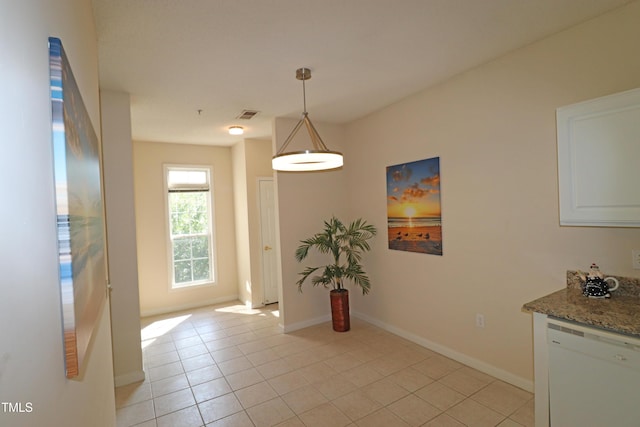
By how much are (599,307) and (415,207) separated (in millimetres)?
1862

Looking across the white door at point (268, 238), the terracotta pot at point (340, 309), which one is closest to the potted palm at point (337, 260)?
the terracotta pot at point (340, 309)

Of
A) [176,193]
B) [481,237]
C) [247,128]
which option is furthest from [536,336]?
[176,193]

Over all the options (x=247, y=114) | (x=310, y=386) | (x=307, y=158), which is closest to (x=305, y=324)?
(x=310, y=386)

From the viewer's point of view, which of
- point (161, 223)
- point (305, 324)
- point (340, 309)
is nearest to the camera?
point (340, 309)

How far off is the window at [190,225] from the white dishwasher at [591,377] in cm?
493

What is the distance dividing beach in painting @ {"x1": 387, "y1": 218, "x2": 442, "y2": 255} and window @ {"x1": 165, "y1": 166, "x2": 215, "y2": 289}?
3265 millimetres

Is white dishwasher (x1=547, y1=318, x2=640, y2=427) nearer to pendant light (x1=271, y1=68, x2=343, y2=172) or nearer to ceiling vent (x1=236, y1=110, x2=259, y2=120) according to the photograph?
pendant light (x1=271, y1=68, x2=343, y2=172)

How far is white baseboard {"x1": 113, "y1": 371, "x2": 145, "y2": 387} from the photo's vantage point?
9.67 ft

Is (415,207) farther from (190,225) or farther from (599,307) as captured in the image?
(190,225)

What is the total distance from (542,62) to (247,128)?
349cm

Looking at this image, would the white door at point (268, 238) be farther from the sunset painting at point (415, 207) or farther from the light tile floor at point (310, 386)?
the sunset painting at point (415, 207)

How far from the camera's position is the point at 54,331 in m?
0.66

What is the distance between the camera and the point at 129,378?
9.84 feet

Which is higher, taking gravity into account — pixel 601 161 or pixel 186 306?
pixel 601 161
